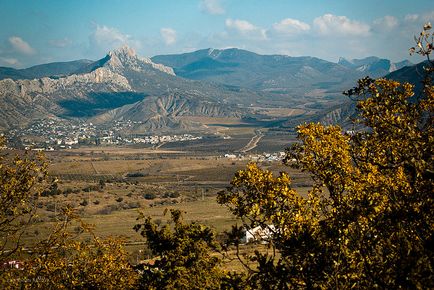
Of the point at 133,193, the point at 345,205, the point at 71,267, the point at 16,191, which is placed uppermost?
the point at 16,191

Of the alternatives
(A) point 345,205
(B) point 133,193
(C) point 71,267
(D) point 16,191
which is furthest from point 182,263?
(B) point 133,193

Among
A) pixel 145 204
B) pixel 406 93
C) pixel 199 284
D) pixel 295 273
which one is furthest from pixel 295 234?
pixel 145 204

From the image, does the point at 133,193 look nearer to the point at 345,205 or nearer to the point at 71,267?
the point at 71,267

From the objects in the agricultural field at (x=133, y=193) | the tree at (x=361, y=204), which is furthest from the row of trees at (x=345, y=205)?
the agricultural field at (x=133, y=193)

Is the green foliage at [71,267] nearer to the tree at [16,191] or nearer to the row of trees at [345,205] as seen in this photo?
the row of trees at [345,205]

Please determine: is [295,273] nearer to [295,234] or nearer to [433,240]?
[295,234]

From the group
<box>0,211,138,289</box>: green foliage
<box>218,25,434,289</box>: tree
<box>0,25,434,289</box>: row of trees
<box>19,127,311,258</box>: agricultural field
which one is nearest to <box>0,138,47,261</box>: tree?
<box>0,25,434,289</box>: row of trees
